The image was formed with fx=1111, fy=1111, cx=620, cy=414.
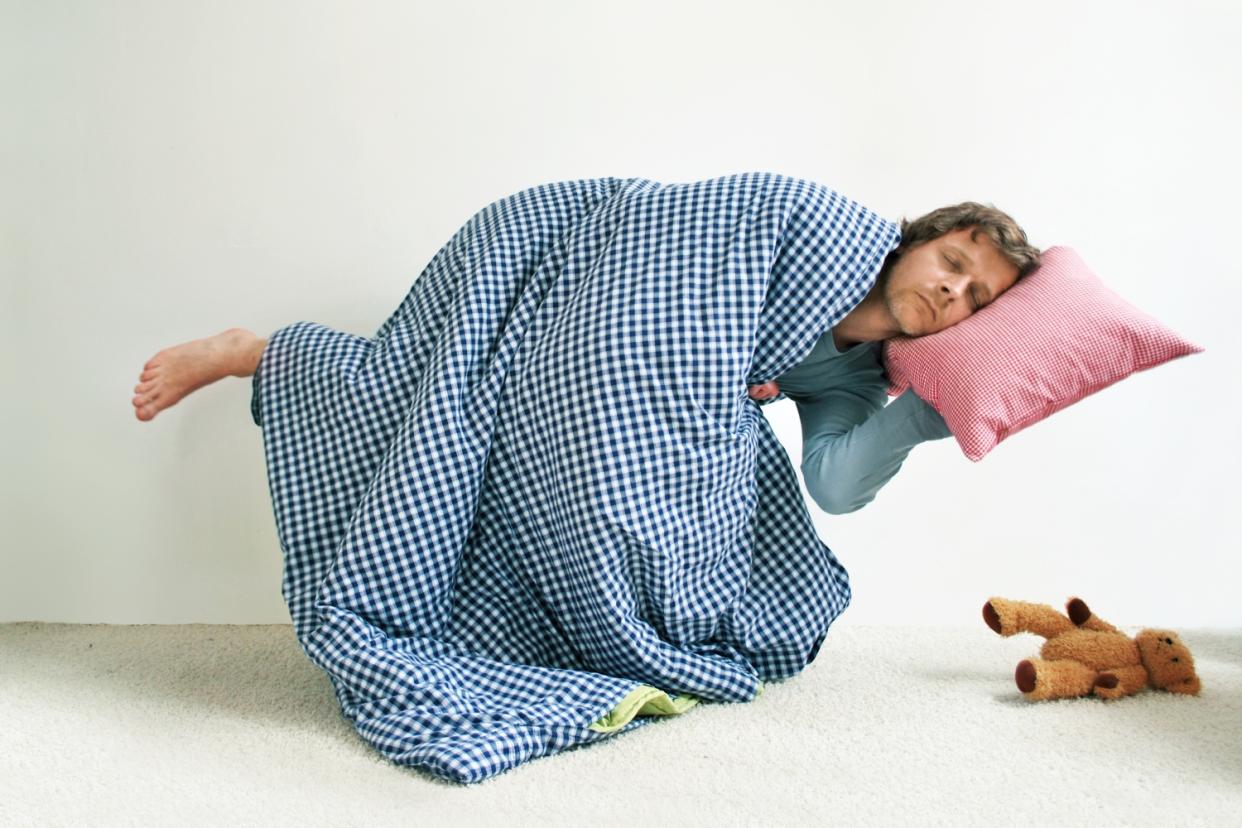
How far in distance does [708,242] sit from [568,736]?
663 millimetres

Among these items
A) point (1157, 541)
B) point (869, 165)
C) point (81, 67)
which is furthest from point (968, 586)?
point (81, 67)

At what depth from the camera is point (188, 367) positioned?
5.41ft

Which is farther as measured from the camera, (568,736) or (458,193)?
(458,193)

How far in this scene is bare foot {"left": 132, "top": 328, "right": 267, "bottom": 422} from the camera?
164cm

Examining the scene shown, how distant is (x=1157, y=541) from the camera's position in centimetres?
203

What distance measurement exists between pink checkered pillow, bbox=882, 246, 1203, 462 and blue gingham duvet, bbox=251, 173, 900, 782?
17cm

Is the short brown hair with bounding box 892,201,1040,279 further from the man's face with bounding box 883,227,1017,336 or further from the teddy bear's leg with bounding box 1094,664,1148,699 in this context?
the teddy bear's leg with bounding box 1094,664,1148,699

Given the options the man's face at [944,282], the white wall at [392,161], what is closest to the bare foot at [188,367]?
the white wall at [392,161]

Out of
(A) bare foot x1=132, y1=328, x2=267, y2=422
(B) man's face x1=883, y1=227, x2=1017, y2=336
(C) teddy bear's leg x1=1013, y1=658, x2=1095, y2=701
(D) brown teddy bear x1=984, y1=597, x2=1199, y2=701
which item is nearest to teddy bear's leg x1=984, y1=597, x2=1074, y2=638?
(D) brown teddy bear x1=984, y1=597, x2=1199, y2=701

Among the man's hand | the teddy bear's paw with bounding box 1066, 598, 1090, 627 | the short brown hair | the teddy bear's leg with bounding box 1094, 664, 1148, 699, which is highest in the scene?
the short brown hair

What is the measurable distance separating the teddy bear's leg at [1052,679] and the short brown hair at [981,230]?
55 centimetres

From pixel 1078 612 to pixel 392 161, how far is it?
133 centimetres

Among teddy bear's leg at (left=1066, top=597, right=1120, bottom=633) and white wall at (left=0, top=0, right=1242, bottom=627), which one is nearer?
teddy bear's leg at (left=1066, top=597, right=1120, bottom=633)

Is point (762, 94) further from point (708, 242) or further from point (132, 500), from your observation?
point (132, 500)
